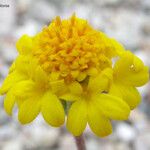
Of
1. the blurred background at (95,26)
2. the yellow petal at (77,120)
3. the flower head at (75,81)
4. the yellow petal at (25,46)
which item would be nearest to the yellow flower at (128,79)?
the flower head at (75,81)

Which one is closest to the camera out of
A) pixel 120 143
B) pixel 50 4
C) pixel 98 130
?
pixel 98 130

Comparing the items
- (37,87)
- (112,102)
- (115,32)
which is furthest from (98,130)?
(115,32)

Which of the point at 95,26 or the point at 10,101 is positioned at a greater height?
the point at 10,101

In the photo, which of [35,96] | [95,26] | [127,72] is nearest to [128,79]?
[127,72]

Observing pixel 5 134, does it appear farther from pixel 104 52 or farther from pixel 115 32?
pixel 104 52

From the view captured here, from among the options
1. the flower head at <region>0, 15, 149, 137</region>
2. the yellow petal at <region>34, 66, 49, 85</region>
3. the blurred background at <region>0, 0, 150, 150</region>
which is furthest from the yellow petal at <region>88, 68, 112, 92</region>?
the blurred background at <region>0, 0, 150, 150</region>

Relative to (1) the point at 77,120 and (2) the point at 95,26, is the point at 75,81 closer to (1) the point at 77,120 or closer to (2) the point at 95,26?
(1) the point at 77,120
